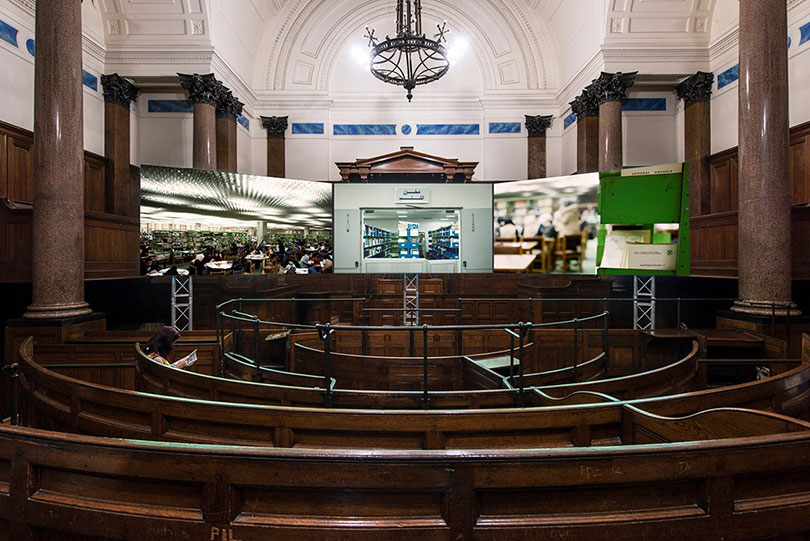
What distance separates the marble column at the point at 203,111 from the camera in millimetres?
11000

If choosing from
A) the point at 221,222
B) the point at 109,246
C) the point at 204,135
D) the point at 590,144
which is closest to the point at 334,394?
the point at 221,222

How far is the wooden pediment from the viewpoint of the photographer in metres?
12.0

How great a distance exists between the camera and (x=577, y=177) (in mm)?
8258

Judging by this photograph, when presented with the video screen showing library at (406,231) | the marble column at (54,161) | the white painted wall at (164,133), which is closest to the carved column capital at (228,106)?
the white painted wall at (164,133)

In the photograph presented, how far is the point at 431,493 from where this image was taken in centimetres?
142

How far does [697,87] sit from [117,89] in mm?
15511

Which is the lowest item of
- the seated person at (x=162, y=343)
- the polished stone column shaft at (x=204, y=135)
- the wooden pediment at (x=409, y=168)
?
the seated person at (x=162, y=343)

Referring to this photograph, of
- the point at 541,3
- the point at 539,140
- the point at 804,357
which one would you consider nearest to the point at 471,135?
the point at 539,140

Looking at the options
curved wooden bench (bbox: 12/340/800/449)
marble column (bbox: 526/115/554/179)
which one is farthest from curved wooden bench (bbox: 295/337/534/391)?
marble column (bbox: 526/115/554/179)

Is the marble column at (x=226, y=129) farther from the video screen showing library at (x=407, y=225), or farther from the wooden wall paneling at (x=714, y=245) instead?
the wooden wall paneling at (x=714, y=245)

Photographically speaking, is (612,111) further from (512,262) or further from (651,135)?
(512,262)

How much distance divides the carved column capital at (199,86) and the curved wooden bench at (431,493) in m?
11.6

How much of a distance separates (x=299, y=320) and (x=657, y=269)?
303 inches

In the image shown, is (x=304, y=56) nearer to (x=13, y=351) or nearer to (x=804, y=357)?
(x=13, y=351)
